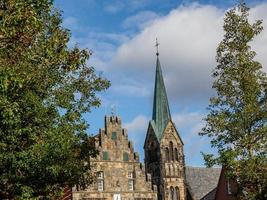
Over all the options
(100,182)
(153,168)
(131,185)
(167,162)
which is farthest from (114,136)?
(153,168)

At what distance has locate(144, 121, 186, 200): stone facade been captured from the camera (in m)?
78.1

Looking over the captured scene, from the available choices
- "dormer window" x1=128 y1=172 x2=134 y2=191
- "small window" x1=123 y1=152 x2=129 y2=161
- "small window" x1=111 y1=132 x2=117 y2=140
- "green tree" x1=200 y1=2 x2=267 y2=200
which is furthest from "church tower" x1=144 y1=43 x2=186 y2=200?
"green tree" x1=200 y1=2 x2=267 y2=200

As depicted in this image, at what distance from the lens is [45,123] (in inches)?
844

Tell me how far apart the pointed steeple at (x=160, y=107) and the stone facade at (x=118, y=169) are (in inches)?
1137

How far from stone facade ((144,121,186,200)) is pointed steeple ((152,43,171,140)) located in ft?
2.99

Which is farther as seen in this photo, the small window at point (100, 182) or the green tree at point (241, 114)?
the small window at point (100, 182)

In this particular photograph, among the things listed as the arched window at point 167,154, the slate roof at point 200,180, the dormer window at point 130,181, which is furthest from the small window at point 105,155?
the slate roof at point 200,180

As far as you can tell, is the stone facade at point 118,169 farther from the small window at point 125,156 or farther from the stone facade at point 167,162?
the stone facade at point 167,162

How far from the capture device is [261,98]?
80.8ft

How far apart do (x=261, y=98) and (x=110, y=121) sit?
30.5m

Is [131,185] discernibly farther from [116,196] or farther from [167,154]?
[167,154]

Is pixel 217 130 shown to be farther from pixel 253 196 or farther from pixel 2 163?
pixel 2 163

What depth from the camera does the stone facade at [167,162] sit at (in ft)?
256

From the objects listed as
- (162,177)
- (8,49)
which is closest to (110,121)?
(162,177)
